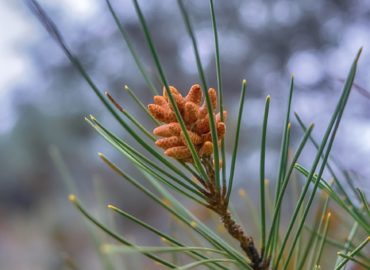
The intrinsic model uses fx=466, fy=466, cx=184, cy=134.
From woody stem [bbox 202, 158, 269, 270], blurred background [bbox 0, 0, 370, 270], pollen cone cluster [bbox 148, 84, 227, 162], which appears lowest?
woody stem [bbox 202, 158, 269, 270]

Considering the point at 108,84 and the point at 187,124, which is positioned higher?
the point at 108,84

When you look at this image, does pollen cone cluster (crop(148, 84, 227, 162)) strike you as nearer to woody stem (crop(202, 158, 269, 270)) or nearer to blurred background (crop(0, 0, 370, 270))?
woody stem (crop(202, 158, 269, 270))

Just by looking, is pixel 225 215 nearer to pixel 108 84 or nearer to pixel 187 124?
pixel 187 124

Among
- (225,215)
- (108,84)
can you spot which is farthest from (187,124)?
(108,84)

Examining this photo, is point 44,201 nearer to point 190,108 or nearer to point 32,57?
point 32,57

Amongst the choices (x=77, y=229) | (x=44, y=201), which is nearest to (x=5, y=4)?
(x=44, y=201)

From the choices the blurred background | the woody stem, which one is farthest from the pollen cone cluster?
the blurred background
